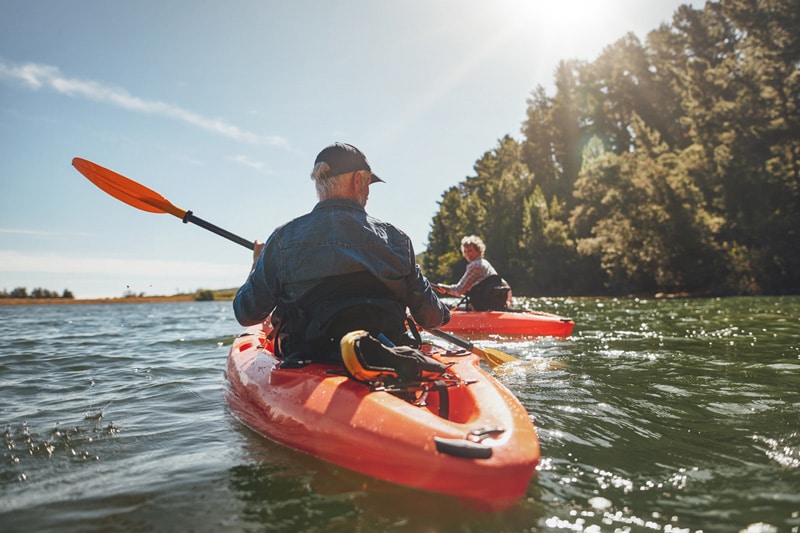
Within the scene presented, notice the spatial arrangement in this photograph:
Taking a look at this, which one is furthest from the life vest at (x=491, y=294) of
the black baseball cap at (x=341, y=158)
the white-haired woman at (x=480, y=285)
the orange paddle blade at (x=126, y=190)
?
the black baseball cap at (x=341, y=158)

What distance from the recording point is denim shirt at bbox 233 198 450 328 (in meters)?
2.98

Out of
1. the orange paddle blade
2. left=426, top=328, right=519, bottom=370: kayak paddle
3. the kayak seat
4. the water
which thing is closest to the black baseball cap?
the kayak seat

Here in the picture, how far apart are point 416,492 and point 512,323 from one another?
Result: 712 centimetres

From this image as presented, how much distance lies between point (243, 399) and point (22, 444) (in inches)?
52.0

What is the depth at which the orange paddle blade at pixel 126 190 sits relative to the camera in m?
5.96

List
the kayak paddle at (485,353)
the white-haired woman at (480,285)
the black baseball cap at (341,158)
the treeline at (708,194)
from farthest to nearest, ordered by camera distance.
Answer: the treeline at (708,194), the white-haired woman at (480,285), the kayak paddle at (485,353), the black baseball cap at (341,158)

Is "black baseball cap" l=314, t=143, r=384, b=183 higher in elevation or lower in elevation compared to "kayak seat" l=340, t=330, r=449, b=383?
higher

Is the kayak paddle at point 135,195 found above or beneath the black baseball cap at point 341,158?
above

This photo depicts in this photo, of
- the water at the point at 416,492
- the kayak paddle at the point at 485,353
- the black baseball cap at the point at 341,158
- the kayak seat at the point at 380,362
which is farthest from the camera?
the kayak paddle at the point at 485,353

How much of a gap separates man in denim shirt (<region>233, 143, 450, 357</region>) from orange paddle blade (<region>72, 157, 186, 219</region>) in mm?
3558

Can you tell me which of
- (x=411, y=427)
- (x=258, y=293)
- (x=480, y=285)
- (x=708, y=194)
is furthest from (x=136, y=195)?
(x=708, y=194)

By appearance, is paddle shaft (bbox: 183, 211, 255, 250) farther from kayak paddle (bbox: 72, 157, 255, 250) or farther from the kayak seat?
the kayak seat

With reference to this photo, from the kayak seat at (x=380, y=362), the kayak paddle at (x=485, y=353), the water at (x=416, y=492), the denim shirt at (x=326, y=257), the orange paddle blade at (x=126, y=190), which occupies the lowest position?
the water at (x=416, y=492)

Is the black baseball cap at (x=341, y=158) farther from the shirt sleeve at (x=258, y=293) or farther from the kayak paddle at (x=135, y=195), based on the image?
the kayak paddle at (x=135, y=195)
